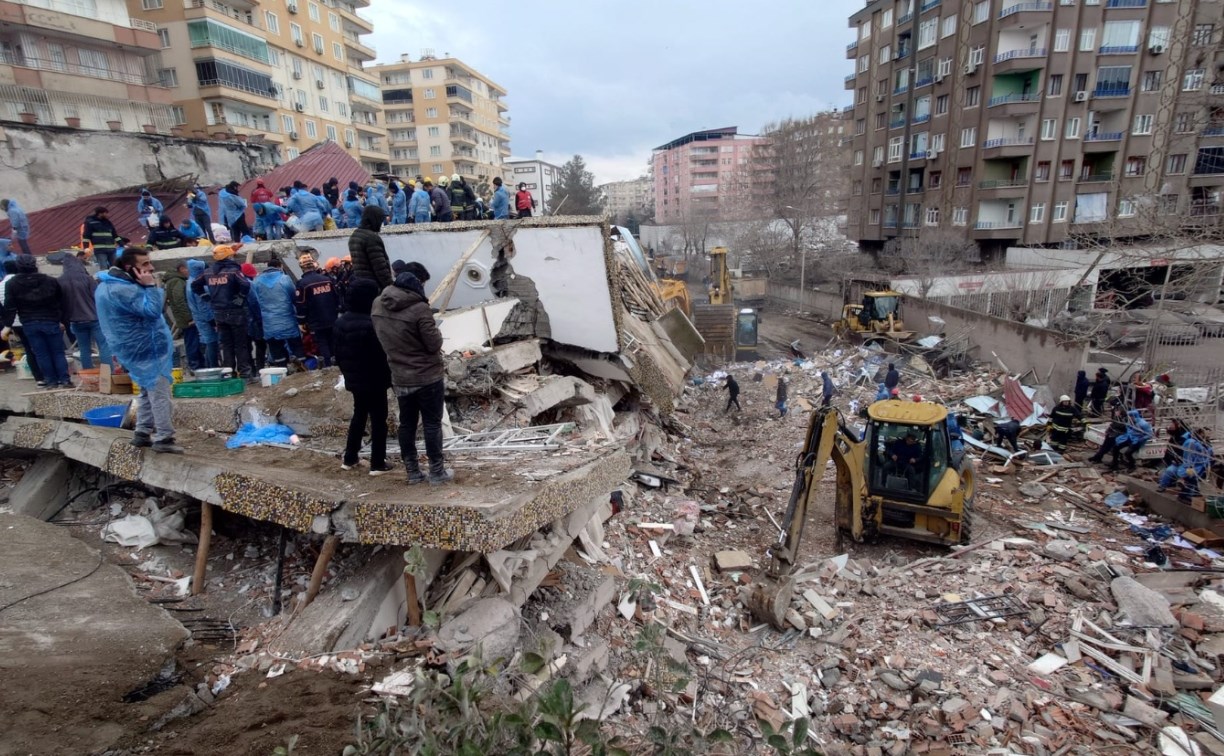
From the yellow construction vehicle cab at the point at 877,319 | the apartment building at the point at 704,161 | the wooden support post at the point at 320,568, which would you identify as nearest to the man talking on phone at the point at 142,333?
the wooden support post at the point at 320,568

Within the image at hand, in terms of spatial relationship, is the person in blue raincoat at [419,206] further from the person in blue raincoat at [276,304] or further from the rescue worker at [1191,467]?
the rescue worker at [1191,467]

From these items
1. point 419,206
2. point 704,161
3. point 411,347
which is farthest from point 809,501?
point 704,161

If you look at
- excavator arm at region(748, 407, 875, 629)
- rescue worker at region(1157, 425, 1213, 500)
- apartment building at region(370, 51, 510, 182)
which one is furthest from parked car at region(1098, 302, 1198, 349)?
apartment building at region(370, 51, 510, 182)

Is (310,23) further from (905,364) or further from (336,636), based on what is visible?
(336,636)

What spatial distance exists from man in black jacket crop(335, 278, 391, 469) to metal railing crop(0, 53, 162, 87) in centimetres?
2107

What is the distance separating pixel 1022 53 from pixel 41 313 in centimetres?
3354

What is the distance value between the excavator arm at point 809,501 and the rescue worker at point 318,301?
5.73 metres

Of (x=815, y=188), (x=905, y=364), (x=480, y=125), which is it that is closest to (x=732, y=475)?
(x=905, y=364)

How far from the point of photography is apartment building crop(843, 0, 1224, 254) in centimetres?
2470

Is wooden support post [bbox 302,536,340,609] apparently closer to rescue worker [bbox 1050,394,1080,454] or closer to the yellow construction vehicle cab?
rescue worker [bbox 1050,394,1080,454]

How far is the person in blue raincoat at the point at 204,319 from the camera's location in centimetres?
685

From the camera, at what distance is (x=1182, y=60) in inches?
952

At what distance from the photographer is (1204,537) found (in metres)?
7.85

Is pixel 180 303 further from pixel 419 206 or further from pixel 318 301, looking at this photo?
pixel 419 206
